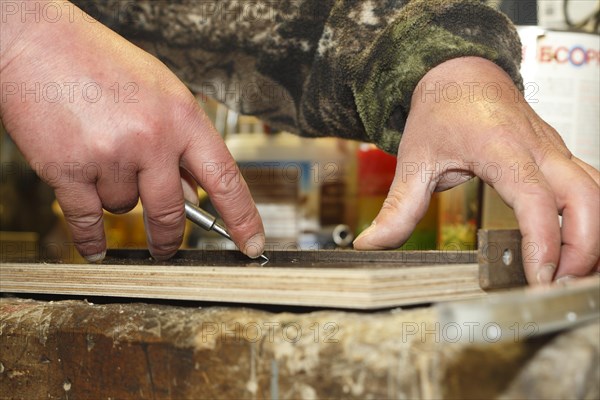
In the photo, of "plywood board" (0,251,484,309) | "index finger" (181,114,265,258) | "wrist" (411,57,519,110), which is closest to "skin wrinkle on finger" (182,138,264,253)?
"index finger" (181,114,265,258)

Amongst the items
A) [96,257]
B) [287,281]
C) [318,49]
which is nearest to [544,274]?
[287,281]

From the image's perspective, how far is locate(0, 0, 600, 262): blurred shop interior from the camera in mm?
989

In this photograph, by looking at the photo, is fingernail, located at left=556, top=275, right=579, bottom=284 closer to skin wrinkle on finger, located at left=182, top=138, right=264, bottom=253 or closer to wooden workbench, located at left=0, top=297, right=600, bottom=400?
wooden workbench, located at left=0, top=297, right=600, bottom=400

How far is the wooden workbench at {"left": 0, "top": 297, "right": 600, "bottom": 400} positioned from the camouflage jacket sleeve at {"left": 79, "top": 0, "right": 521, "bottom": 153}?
19.2 inches

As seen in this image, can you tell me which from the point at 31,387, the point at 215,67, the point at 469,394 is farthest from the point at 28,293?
the point at 215,67

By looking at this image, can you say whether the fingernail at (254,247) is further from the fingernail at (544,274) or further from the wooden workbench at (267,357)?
the fingernail at (544,274)

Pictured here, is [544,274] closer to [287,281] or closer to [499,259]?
[499,259]

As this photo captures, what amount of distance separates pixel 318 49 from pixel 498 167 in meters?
0.60

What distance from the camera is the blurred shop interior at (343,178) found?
3.25ft

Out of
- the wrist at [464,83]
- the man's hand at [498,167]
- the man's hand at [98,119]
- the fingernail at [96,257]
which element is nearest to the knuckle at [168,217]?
the man's hand at [98,119]

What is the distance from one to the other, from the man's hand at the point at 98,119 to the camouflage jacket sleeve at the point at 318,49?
0.32 meters

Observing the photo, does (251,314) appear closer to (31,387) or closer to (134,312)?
(134,312)

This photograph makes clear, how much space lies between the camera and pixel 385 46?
95cm

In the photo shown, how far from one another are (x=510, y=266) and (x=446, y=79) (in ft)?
1.09
